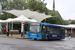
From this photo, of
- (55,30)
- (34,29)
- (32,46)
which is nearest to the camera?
(32,46)

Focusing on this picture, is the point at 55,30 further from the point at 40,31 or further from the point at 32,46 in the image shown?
the point at 32,46

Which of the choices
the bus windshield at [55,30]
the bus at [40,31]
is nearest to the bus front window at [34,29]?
the bus at [40,31]

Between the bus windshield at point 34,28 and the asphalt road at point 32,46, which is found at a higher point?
the bus windshield at point 34,28

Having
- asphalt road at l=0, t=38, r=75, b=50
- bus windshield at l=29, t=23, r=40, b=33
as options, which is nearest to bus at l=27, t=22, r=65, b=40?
bus windshield at l=29, t=23, r=40, b=33

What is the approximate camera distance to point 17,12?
39.3 metres

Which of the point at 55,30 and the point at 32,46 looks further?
the point at 55,30

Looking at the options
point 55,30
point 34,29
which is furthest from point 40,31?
point 55,30

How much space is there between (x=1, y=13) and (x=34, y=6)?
13.2 m

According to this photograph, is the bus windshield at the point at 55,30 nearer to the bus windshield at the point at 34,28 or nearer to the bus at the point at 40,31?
the bus at the point at 40,31

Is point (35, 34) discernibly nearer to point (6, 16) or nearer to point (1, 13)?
point (6, 16)

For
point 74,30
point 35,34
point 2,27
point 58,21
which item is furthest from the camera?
point 58,21

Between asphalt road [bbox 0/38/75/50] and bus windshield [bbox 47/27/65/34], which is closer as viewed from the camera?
asphalt road [bbox 0/38/75/50]

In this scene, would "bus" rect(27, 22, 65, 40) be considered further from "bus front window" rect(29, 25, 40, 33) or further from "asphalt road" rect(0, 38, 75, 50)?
"asphalt road" rect(0, 38, 75, 50)

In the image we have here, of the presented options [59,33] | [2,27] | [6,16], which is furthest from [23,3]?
[59,33]
